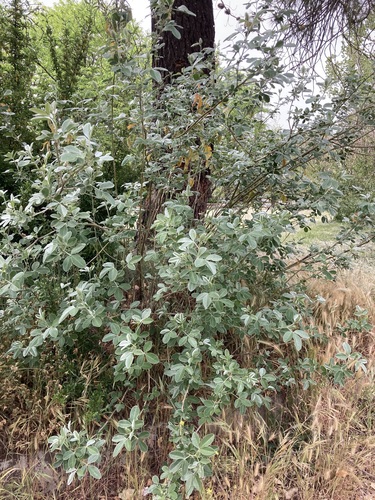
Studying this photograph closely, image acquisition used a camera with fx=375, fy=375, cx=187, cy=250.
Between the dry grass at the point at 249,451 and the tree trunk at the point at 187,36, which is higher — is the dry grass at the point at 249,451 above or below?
below

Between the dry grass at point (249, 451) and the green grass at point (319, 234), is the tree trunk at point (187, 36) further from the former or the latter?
the green grass at point (319, 234)

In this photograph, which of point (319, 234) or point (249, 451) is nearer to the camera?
point (249, 451)

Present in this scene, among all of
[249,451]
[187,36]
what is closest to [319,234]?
[187,36]

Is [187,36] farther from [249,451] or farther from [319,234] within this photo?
[319,234]

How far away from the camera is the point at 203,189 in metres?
2.52

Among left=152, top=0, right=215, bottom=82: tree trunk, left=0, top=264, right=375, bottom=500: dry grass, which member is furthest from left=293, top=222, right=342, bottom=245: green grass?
left=0, top=264, right=375, bottom=500: dry grass

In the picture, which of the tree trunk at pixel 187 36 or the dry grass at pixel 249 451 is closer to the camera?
the dry grass at pixel 249 451

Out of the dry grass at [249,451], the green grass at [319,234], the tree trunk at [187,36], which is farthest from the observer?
the green grass at [319,234]

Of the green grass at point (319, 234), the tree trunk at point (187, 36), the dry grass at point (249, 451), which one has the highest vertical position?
the tree trunk at point (187, 36)

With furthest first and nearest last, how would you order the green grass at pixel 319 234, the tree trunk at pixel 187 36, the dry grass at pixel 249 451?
the green grass at pixel 319 234 < the tree trunk at pixel 187 36 < the dry grass at pixel 249 451

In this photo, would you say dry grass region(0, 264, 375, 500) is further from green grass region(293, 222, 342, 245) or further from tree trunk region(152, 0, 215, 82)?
green grass region(293, 222, 342, 245)

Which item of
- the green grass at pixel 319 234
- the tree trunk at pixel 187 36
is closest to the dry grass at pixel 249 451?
the tree trunk at pixel 187 36

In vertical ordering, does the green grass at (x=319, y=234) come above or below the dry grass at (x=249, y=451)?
above

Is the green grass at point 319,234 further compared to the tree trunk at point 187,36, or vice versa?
the green grass at point 319,234
